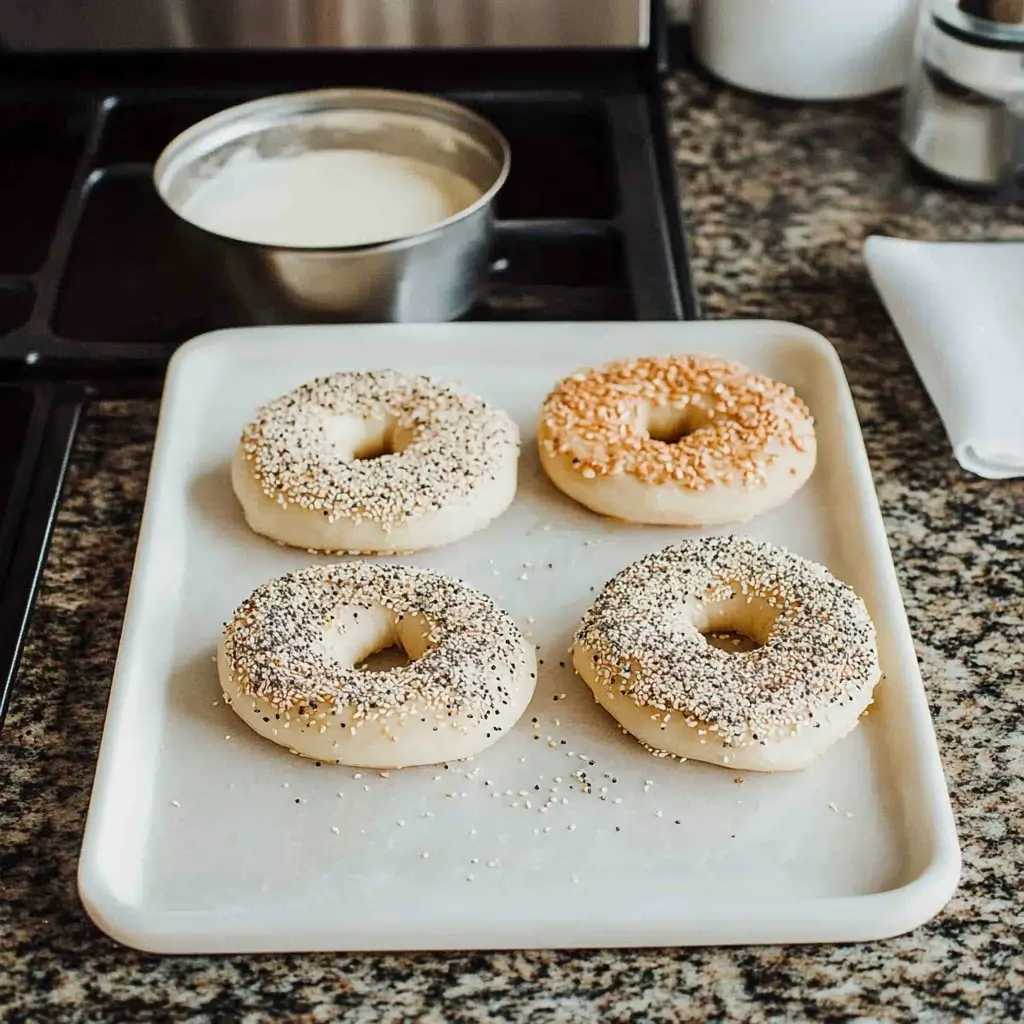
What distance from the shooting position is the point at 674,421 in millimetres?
1311

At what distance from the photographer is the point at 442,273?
1.36 metres

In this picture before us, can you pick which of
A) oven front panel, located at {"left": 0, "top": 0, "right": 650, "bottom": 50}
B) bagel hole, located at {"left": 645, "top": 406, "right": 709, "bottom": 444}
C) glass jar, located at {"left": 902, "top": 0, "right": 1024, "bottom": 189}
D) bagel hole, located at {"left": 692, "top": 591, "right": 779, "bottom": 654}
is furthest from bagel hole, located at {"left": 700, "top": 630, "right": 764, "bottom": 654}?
oven front panel, located at {"left": 0, "top": 0, "right": 650, "bottom": 50}

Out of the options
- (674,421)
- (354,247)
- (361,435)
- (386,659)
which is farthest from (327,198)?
(386,659)

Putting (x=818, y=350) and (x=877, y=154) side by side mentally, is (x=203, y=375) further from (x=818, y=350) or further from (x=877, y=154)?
(x=877, y=154)

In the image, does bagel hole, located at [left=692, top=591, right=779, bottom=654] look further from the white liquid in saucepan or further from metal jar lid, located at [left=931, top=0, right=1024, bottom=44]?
metal jar lid, located at [left=931, top=0, right=1024, bottom=44]

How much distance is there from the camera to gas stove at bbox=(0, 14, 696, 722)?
135cm

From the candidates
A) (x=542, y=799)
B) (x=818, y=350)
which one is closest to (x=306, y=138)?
(x=818, y=350)

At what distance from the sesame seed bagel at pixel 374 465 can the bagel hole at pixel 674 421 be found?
137 millimetres

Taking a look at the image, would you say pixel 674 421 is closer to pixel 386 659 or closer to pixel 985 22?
pixel 386 659

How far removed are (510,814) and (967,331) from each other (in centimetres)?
72

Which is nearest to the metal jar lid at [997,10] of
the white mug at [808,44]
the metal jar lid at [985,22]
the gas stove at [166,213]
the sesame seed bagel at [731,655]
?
the metal jar lid at [985,22]

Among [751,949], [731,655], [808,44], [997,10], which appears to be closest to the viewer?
[751,949]

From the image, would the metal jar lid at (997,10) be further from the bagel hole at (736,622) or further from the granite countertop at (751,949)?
the bagel hole at (736,622)

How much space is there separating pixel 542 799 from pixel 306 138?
2.92 ft
